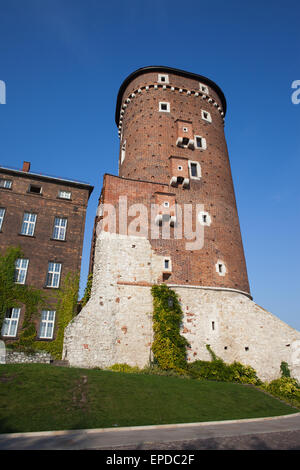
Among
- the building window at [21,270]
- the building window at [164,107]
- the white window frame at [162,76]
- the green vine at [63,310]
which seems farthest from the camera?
the white window frame at [162,76]

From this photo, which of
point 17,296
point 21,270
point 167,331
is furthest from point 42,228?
point 167,331

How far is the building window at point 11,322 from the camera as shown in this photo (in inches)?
792

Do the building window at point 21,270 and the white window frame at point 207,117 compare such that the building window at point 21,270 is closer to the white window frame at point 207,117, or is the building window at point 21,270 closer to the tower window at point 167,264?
the tower window at point 167,264

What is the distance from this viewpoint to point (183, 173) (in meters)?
26.6

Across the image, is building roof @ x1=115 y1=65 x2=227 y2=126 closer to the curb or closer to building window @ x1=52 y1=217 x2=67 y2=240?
building window @ x1=52 y1=217 x2=67 y2=240

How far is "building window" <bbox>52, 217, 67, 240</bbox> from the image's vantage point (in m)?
24.1

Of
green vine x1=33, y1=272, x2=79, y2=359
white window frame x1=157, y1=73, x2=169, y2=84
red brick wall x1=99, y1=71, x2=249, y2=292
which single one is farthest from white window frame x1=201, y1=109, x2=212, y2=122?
green vine x1=33, y1=272, x2=79, y2=359

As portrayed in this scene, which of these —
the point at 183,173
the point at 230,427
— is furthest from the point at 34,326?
the point at 183,173

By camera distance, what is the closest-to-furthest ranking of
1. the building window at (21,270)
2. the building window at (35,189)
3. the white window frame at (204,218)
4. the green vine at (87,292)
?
the building window at (21,270), the green vine at (87,292), the building window at (35,189), the white window frame at (204,218)

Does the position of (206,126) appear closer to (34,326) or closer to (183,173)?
(183,173)

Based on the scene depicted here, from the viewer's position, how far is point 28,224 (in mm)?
23703

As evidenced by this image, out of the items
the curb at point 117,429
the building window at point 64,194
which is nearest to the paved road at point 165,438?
the curb at point 117,429

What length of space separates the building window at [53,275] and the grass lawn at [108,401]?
8.63 metres

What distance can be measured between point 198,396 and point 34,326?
39.5 ft
